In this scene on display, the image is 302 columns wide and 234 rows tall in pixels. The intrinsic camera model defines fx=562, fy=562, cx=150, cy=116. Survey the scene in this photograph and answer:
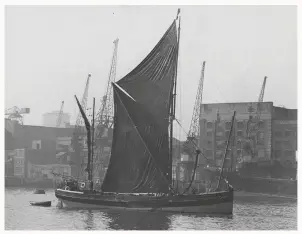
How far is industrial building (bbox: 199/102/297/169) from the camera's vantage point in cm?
12531

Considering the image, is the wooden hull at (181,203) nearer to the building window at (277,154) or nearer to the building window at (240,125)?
the building window at (277,154)

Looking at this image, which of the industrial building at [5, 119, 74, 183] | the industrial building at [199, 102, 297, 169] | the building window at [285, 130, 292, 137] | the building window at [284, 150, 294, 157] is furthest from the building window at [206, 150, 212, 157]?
the industrial building at [5, 119, 74, 183]

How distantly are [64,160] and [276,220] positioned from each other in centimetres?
9910

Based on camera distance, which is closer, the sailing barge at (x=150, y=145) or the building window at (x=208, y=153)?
the sailing barge at (x=150, y=145)

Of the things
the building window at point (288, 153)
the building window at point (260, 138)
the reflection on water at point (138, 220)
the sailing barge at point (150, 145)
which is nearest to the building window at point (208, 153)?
the building window at point (260, 138)

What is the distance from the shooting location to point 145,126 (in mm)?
62438

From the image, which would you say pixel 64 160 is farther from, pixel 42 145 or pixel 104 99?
pixel 104 99

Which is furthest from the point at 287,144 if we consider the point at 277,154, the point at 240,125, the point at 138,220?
the point at 138,220

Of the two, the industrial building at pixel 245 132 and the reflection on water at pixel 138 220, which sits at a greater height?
the industrial building at pixel 245 132

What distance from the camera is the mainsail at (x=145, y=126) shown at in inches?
2432

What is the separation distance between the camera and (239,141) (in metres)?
134

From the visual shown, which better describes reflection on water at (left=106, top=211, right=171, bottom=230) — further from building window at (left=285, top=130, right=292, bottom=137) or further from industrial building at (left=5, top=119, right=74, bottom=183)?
industrial building at (left=5, top=119, right=74, bottom=183)

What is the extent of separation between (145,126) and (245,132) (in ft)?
239
